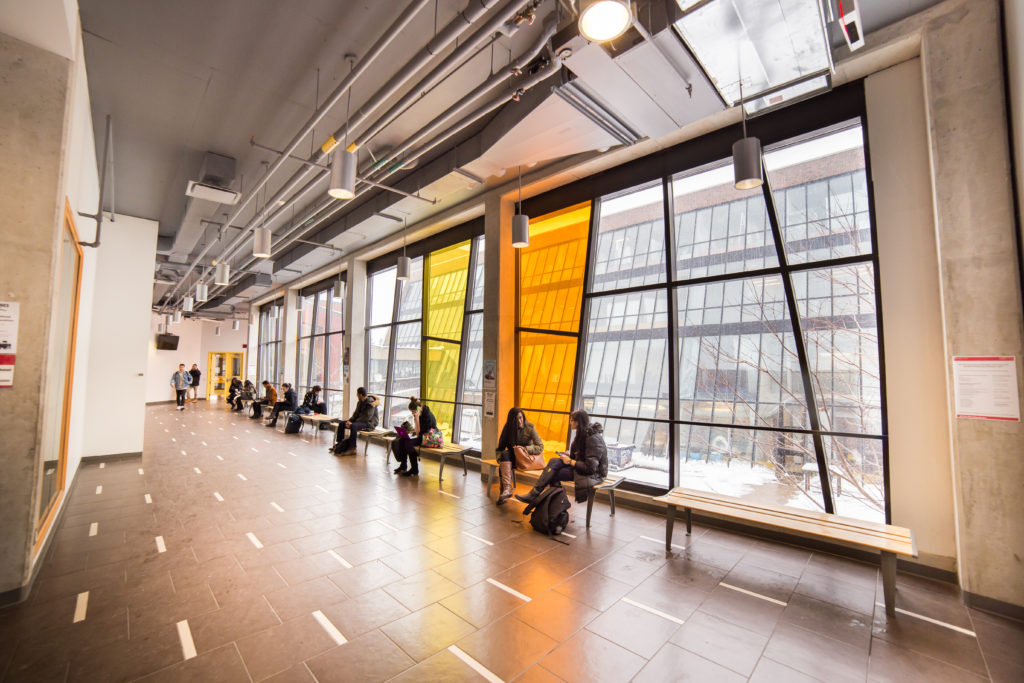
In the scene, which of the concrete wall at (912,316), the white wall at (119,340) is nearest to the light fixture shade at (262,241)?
the white wall at (119,340)

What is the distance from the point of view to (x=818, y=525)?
3.32 meters

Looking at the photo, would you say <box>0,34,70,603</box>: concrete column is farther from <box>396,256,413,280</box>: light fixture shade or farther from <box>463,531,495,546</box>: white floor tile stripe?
<box>396,256,413,280</box>: light fixture shade

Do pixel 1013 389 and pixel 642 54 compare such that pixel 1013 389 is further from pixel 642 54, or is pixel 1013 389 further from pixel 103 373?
pixel 103 373

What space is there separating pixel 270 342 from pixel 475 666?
55.8 feet

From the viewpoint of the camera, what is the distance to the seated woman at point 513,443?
5.37 meters

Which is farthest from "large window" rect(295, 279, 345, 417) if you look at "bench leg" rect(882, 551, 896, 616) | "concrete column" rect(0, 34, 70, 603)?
"bench leg" rect(882, 551, 896, 616)

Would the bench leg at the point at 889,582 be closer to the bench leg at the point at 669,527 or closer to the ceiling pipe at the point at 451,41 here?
the bench leg at the point at 669,527

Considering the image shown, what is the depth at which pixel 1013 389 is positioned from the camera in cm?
285

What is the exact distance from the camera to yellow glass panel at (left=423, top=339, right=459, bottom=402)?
798 centimetres

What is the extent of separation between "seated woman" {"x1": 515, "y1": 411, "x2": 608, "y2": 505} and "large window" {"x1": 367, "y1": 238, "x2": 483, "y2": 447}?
2.90 m

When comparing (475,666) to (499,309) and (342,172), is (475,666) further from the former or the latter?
(499,309)

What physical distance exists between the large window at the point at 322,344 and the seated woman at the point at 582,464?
8438 millimetres

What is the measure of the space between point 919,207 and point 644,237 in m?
2.62

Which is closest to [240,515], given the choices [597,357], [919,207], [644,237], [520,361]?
[520,361]
